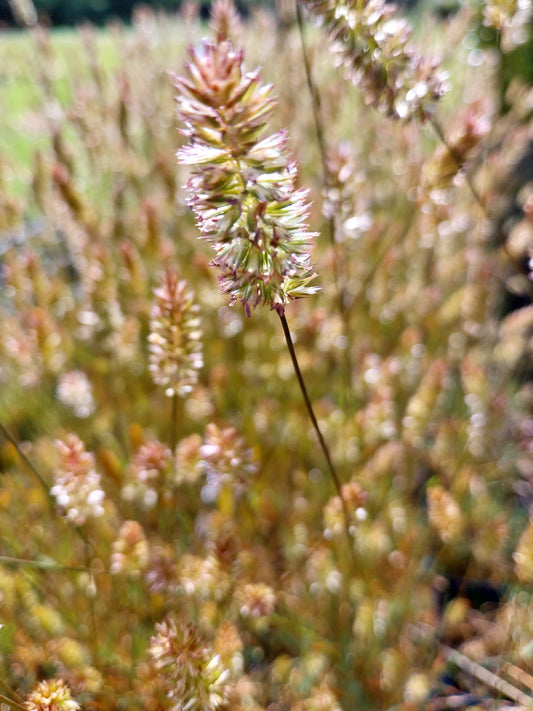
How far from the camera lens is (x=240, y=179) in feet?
1.28

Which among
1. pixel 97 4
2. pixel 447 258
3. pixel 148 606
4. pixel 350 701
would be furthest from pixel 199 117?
pixel 97 4

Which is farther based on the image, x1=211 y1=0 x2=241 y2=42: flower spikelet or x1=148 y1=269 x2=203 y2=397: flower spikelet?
x1=211 y1=0 x2=241 y2=42: flower spikelet

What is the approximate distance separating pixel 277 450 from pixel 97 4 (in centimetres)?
1144

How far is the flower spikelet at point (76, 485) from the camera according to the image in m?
0.65

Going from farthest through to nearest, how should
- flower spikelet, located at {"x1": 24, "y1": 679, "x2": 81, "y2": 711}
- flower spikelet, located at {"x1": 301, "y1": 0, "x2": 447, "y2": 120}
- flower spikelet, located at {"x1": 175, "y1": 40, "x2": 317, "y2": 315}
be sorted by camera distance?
1. flower spikelet, located at {"x1": 301, "y1": 0, "x2": 447, "y2": 120}
2. flower spikelet, located at {"x1": 24, "y1": 679, "x2": 81, "y2": 711}
3. flower spikelet, located at {"x1": 175, "y1": 40, "x2": 317, "y2": 315}

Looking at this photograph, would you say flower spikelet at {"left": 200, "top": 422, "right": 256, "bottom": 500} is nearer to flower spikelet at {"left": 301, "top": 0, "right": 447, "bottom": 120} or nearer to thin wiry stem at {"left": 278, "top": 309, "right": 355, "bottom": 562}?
thin wiry stem at {"left": 278, "top": 309, "right": 355, "bottom": 562}

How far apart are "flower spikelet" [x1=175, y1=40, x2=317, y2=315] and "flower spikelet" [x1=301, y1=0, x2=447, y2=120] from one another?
25cm

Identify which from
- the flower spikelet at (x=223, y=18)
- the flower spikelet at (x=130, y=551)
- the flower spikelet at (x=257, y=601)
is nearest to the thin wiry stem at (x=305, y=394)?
the flower spikelet at (x=257, y=601)

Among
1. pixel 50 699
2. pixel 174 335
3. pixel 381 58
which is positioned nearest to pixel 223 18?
pixel 381 58

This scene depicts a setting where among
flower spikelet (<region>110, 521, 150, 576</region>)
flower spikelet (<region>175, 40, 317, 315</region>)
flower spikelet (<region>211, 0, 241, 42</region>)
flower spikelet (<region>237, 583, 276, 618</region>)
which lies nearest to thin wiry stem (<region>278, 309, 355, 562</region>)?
flower spikelet (<region>175, 40, 317, 315</region>)

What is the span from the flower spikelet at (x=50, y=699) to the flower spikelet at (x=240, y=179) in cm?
37

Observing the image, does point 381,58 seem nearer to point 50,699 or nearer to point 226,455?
point 226,455

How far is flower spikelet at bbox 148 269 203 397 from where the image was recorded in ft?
1.87

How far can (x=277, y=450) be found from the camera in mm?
1175
